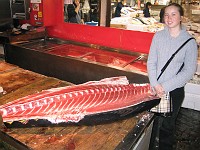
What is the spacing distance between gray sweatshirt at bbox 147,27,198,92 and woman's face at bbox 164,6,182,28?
0.39ft

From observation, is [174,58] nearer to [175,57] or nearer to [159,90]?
[175,57]

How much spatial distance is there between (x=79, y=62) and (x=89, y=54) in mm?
488

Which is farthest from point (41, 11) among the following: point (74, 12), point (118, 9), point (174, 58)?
point (174, 58)

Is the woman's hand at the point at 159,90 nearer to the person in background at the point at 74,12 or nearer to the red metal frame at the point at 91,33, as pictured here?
the red metal frame at the point at 91,33

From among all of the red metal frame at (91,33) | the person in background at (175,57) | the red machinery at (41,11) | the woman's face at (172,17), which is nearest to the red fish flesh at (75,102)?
the person in background at (175,57)

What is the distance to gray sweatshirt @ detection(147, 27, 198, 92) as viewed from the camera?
2.15 m

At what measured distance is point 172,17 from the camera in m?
2.11

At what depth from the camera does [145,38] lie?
3652 mm

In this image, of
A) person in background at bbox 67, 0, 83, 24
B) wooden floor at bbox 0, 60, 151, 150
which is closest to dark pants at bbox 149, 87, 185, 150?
wooden floor at bbox 0, 60, 151, 150

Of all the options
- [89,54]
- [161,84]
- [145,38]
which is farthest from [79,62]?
[161,84]

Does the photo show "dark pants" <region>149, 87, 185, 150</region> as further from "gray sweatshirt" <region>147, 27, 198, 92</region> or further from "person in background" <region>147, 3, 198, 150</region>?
"gray sweatshirt" <region>147, 27, 198, 92</region>

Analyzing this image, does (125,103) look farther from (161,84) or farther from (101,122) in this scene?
(161,84)

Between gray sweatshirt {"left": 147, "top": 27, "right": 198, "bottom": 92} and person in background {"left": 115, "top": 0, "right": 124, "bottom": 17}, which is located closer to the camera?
gray sweatshirt {"left": 147, "top": 27, "right": 198, "bottom": 92}

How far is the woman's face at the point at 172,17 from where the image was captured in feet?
6.86
